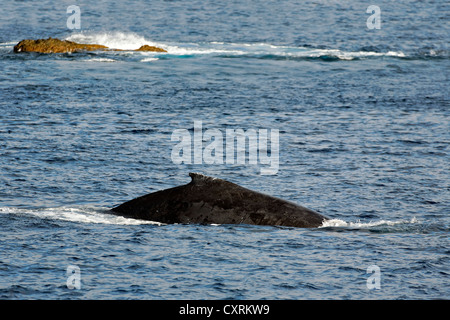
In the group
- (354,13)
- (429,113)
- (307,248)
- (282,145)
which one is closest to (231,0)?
(354,13)

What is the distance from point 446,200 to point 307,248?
20.4ft

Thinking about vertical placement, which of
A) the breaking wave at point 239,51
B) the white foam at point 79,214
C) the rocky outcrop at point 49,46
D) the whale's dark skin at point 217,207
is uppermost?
the rocky outcrop at point 49,46

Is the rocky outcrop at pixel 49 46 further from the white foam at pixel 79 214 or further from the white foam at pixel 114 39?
the white foam at pixel 79 214

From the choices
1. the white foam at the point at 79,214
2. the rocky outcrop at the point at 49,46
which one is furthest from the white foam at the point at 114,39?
the white foam at the point at 79,214

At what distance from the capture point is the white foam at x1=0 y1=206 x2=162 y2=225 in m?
17.5

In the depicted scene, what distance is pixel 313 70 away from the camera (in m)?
45.7

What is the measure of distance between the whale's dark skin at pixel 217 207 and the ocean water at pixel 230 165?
0.24 meters

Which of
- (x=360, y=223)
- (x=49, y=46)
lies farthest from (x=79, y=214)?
(x=49, y=46)

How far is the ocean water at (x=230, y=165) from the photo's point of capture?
1467cm

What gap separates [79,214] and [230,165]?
738 cm

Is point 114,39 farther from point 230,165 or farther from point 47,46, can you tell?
point 230,165

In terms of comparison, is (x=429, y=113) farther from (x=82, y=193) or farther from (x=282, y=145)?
(x=82, y=193)

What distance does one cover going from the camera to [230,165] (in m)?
24.8
